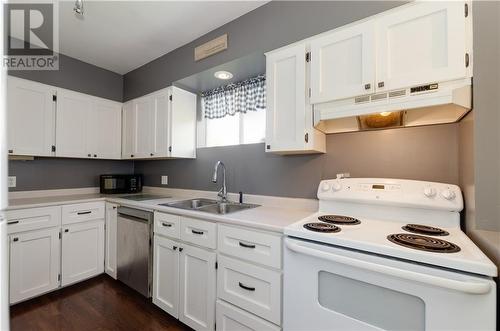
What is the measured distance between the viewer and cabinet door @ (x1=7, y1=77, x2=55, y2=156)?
218 cm

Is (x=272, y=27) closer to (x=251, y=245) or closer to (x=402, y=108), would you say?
(x=402, y=108)

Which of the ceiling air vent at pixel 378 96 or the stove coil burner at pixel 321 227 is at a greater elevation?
the ceiling air vent at pixel 378 96

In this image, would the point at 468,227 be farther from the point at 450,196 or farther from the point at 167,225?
the point at 167,225

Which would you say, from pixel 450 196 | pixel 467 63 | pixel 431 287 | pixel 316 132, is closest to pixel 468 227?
pixel 450 196

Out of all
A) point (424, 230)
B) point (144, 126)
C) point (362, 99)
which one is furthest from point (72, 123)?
point (424, 230)

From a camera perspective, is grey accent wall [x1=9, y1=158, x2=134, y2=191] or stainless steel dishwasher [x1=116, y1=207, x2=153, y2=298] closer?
stainless steel dishwasher [x1=116, y1=207, x2=153, y2=298]

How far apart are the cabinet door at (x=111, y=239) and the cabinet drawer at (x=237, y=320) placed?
151cm

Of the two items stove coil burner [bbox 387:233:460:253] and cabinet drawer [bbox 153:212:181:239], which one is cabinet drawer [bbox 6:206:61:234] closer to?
cabinet drawer [bbox 153:212:181:239]

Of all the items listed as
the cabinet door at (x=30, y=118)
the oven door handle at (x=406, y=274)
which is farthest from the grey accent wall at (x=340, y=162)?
the cabinet door at (x=30, y=118)

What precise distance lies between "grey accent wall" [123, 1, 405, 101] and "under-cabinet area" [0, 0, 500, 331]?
0.02 meters

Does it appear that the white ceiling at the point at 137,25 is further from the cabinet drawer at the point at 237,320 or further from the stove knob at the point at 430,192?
the cabinet drawer at the point at 237,320

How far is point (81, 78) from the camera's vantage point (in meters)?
2.85

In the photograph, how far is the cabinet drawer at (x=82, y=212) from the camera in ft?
7.35

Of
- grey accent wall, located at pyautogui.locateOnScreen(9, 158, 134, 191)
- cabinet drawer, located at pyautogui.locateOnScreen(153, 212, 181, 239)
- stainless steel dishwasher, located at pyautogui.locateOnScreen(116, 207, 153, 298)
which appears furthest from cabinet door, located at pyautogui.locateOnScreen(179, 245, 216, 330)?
grey accent wall, located at pyautogui.locateOnScreen(9, 158, 134, 191)
